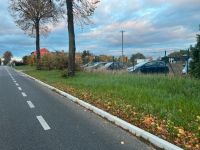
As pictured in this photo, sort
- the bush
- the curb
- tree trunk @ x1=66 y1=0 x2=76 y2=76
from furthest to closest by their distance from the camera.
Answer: tree trunk @ x1=66 y1=0 x2=76 y2=76
the bush
the curb

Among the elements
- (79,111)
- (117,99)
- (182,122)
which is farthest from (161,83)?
(182,122)

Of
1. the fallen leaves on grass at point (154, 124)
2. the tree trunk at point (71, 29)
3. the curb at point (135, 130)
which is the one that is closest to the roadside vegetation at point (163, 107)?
the fallen leaves on grass at point (154, 124)

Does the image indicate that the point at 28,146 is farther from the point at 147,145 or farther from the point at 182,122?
the point at 182,122

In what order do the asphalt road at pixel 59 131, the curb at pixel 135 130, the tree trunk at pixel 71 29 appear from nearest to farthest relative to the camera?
the curb at pixel 135 130 → the asphalt road at pixel 59 131 → the tree trunk at pixel 71 29

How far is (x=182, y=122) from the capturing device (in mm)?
8922

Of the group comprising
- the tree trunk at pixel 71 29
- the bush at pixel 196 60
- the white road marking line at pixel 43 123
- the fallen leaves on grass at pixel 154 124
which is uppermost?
the tree trunk at pixel 71 29

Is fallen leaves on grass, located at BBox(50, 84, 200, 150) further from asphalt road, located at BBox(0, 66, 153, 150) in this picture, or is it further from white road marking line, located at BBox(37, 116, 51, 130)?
white road marking line, located at BBox(37, 116, 51, 130)

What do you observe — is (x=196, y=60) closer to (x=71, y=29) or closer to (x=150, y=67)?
(x=71, y=29)

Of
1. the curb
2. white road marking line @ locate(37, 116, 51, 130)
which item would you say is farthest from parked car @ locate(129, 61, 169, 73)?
white road marking line @ locate(37, 116, 51, 130)

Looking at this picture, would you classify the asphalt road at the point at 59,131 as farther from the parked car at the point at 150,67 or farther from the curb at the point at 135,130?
the parked car at the point at 150,67

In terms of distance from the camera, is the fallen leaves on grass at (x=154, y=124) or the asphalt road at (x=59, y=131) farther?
the asphalt road at (x=59, y=131)

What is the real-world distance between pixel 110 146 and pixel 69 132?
1734 mm

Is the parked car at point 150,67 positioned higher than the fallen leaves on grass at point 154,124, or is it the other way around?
the parked car at point 150,67

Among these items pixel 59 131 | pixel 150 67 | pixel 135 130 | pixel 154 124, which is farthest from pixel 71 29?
pixel 135 130
